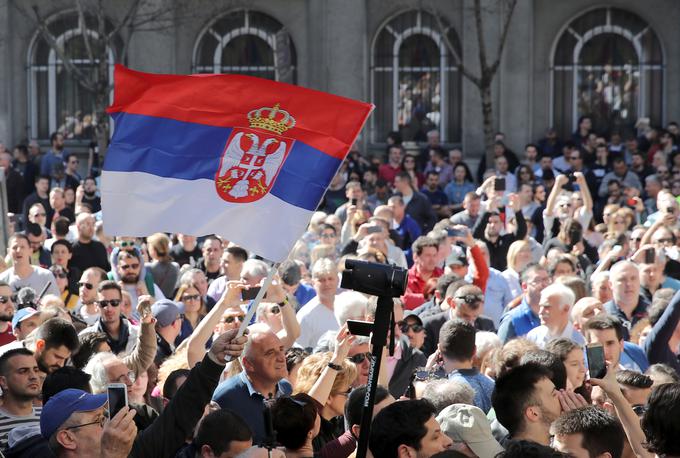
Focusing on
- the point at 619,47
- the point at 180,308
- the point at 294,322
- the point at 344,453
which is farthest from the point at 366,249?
the point at 619,47

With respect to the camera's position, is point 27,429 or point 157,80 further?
point 157,80

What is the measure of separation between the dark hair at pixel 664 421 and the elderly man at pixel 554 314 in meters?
4.36

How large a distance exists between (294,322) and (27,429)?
112 inches

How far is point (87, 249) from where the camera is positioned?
607 inches

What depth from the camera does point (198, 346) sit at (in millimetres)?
8117

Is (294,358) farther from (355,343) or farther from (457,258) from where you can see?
(457,258)

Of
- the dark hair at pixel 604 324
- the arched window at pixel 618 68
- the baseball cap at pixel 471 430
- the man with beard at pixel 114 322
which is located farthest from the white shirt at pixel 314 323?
the arched window at pixel 618 68

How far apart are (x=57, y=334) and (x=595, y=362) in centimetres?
351

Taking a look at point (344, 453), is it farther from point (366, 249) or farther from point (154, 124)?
point (366, 249)

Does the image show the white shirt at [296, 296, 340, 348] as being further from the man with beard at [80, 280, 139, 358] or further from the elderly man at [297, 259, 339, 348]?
the man with beard at [80, 280, 139, 358]

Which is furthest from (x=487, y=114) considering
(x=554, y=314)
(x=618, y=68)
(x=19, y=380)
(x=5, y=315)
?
(x=19, y=380)

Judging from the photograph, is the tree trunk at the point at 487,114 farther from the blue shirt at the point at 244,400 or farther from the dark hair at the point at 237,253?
the blue shirt at the point at 244,400

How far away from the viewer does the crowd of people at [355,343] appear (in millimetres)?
6492

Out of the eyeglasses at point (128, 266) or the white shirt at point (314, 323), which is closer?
the white shirt at point (314, 323)
